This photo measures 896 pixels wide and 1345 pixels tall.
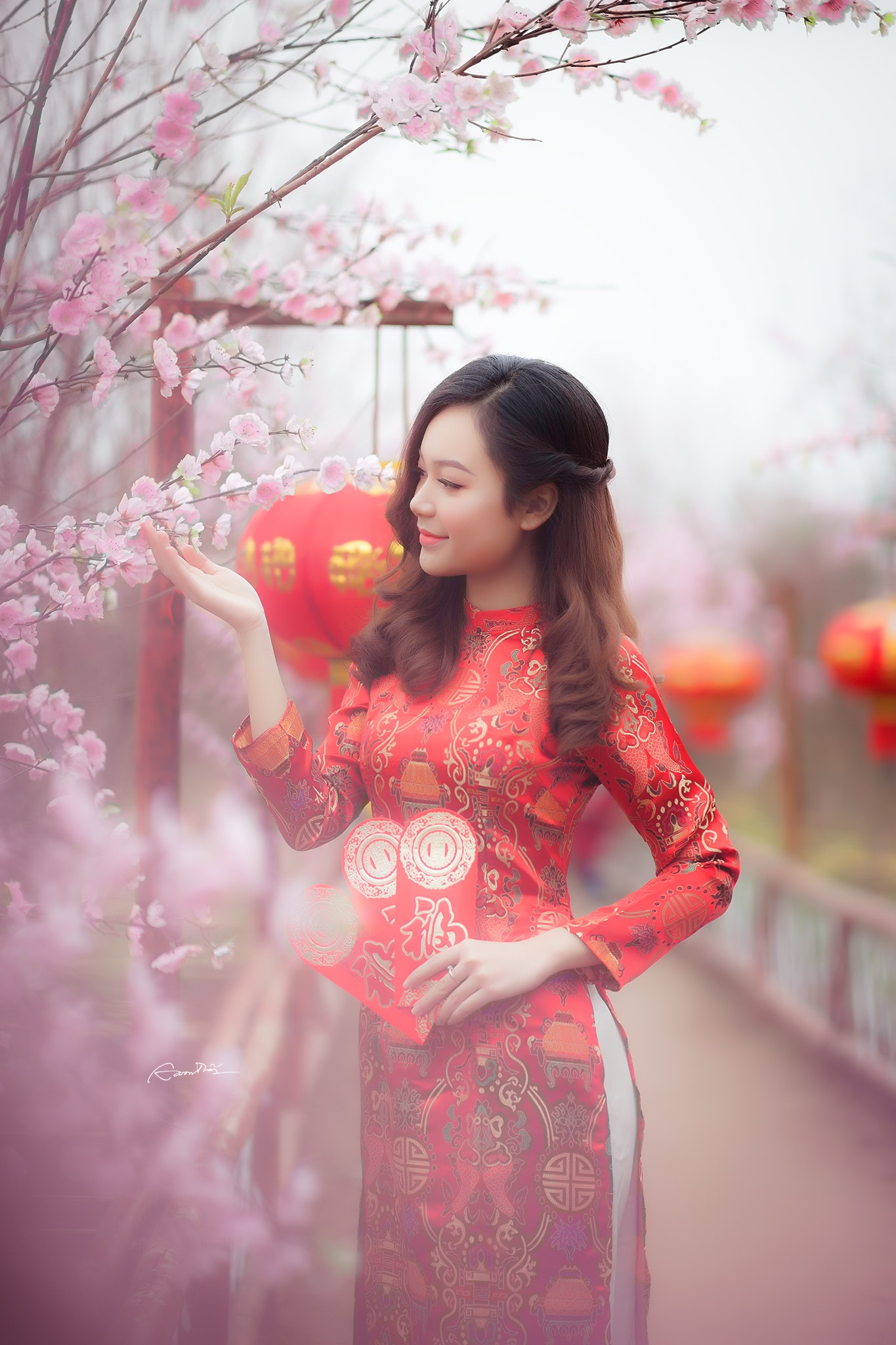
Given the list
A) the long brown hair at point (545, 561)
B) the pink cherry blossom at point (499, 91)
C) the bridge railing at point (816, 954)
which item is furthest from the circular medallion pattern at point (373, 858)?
the bridge railing at point (816, 954)

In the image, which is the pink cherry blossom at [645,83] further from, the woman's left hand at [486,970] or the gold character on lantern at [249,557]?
the woman's left hand at [486,970]

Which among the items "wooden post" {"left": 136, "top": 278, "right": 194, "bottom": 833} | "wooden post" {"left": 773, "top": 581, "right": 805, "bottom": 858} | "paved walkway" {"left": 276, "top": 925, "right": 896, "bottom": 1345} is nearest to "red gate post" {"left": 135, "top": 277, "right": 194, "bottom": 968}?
"wooden post" {"left": 136, "top": 278, "right": 194, "bottom": 833}

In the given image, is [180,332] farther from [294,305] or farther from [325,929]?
[325,929]

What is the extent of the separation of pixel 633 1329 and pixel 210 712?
1467 mm

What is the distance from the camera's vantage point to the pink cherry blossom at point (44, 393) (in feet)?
3.21

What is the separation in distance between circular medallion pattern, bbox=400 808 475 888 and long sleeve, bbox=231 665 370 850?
0.10 meters

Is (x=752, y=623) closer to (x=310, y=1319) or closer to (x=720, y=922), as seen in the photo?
(x=720, y=922)

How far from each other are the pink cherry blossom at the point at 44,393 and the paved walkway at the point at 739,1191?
146 centimetres

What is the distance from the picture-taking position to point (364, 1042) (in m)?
1.03

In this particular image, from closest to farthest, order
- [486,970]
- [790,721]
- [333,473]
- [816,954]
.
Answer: [486,970] → [333,473] → [816,954] → [790,721]

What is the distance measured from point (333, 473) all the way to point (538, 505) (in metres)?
0.25

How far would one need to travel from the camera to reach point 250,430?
107 cm

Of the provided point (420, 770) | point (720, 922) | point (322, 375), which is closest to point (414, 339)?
point (322, 375)

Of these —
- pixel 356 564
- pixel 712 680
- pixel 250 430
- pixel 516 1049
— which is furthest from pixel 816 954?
pixel 250 430
